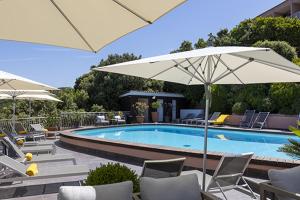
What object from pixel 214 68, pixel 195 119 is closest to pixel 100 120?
pixel 195 119

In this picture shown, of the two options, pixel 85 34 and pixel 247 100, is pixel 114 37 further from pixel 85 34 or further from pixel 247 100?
pixel 247 100

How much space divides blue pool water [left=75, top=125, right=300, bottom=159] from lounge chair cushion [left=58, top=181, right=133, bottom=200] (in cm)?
870

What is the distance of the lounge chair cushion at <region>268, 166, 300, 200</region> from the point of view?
3819mm

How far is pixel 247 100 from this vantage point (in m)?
19.4

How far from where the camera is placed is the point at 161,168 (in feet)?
13.9

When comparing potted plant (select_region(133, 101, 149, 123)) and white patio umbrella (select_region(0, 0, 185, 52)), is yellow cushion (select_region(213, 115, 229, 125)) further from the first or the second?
white patio umbrella (select_region(0, 0, 185, 52))

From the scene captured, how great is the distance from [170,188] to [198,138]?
38.6ft

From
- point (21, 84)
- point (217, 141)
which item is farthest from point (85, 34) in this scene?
point (217, 141)

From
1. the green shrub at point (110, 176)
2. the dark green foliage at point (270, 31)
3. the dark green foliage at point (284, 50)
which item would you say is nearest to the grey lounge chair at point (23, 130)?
the green shrub at point (110, 176)

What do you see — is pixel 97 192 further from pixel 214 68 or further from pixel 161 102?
pixel 161 102

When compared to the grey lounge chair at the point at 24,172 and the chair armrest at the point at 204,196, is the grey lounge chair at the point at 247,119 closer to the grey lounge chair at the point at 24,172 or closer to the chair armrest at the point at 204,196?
the grey lounge chair at the point at 24,172

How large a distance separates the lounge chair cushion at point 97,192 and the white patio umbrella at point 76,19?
156 cm

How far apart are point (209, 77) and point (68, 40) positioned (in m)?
2.80

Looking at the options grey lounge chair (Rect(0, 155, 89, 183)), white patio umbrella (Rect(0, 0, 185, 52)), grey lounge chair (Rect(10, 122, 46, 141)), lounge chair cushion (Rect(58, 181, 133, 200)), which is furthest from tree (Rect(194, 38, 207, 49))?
lounge chair cushion (Rect(58, 181, 133, 200))
